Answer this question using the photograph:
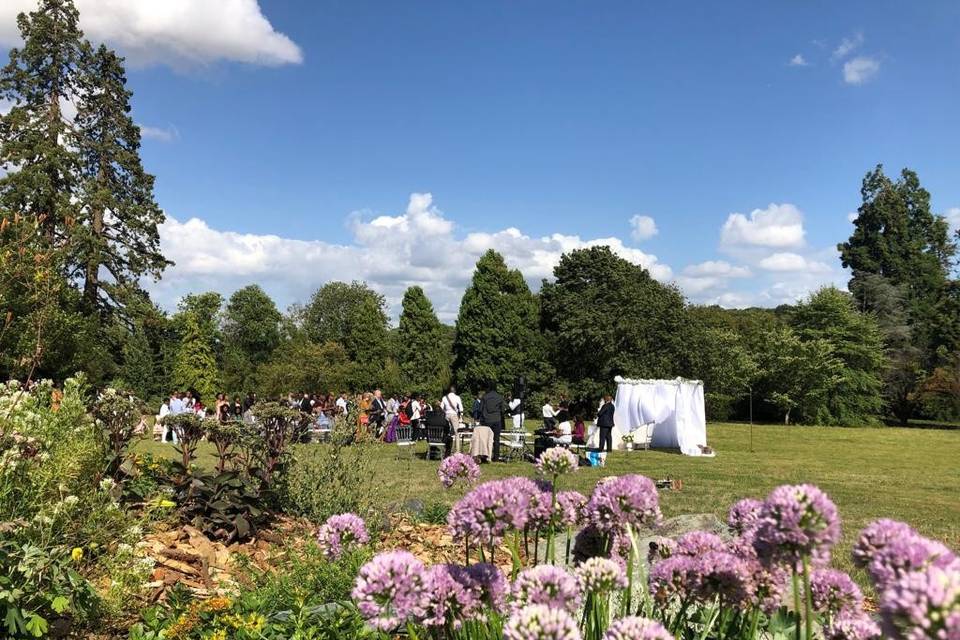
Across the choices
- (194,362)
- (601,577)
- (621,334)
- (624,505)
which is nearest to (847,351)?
(621,334)

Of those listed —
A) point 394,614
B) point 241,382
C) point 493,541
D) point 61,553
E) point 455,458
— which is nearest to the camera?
point 394,614

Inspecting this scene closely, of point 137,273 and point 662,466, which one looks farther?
point 137,273

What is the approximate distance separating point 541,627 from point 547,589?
30cm

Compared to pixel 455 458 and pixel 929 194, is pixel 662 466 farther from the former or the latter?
pixel 929 194

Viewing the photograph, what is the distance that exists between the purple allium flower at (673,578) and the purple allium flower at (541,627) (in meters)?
0.67

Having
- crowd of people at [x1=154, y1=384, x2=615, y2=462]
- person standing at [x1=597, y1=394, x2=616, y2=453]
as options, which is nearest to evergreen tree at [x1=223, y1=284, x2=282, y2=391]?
crowd of people at [x1=154, y1=384, x2=615, y2=462]

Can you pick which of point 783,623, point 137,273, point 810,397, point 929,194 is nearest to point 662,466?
point 783,623

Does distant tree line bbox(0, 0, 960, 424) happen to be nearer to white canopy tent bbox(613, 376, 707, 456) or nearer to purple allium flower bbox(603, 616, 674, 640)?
white canopy tent bbox(613, 376, 707, 456)

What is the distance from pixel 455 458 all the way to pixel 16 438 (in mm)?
2818

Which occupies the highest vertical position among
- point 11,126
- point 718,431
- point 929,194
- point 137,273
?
point 929,194

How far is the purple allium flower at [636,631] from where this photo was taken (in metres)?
1.15

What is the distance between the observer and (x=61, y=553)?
333 centimetres

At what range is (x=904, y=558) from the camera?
1.04m

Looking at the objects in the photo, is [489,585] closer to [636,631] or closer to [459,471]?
[636,631]
